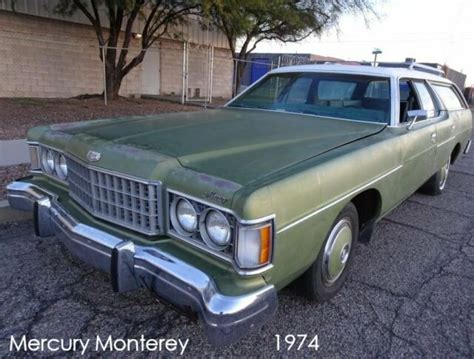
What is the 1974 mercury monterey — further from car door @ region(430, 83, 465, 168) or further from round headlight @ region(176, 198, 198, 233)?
car door @ region(430, 83, 465, 168)

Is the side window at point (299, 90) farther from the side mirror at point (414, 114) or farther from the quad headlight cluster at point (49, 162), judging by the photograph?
the quad headlight cluster at point (49, 162)

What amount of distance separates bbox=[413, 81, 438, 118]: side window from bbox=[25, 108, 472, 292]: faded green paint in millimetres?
897

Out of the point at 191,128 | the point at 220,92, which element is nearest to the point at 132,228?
the point at 191,128

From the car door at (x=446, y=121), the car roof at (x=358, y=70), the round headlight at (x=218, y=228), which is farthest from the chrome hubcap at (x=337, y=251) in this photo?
the car door at (x=446, y=121)

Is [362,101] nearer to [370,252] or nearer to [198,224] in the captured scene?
[370,252]

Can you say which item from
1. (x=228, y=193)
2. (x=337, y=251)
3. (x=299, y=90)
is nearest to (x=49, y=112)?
(x=299, y=90)

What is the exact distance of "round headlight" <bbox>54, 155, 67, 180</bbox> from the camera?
2844 millimetres

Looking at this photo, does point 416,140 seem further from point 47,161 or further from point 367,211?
point 47,161

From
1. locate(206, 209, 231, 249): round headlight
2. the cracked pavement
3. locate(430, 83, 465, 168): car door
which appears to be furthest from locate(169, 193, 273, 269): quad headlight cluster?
locate(430, 83, 465, 168): car door

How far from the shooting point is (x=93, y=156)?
230 centimetres

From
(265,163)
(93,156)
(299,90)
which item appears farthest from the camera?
(299,90)

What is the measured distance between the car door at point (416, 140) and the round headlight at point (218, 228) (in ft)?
6.64

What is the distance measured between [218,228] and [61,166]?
1585mm

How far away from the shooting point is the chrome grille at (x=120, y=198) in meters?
2.08
